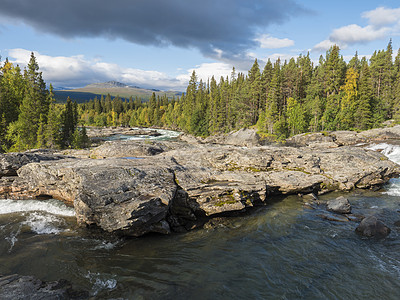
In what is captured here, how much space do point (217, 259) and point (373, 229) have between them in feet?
38.7

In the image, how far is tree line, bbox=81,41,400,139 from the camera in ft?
227

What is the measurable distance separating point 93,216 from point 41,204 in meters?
8.26

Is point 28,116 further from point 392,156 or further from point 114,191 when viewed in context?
point 392,156

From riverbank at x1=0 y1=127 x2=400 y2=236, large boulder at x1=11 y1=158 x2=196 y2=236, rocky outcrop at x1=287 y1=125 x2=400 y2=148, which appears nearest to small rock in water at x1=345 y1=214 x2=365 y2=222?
riverbank at x1=0 y1=127 x2=400 y2=236

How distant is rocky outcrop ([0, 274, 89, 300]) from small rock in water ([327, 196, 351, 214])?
19.5 meters

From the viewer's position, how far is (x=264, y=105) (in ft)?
285

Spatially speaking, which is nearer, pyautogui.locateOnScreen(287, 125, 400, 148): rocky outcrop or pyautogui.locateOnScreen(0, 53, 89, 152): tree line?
pyautogui.locateOnScreen(0, 53, 89, 152): tree line

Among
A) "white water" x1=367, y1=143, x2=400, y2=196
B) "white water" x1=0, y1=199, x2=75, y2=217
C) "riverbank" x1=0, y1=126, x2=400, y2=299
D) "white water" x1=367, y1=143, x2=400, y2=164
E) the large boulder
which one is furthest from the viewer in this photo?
"white water" x1=367, y1=143, x2=400, y2=164

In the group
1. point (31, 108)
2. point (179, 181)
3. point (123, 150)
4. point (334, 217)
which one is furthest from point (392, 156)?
point (31, 108)

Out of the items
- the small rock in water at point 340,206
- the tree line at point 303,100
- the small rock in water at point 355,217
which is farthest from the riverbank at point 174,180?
the tree line at point 303,100

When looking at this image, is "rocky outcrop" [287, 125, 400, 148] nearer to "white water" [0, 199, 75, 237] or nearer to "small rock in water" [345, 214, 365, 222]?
"small rock in water" [345, 214, 365, 222]

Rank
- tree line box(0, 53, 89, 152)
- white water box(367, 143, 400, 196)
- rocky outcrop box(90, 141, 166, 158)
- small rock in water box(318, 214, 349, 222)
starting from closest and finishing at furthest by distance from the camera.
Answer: small rock in water box(318, 214, 349, 222) < white water box(367, 143, 400, 196) < rocky outcrop box(90, 141, 166, 158) < tree line box(0, 53, 89, 152)

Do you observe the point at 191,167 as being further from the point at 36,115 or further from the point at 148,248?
the point at 36,115

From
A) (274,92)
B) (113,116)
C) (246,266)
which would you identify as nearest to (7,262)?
(246,266)
